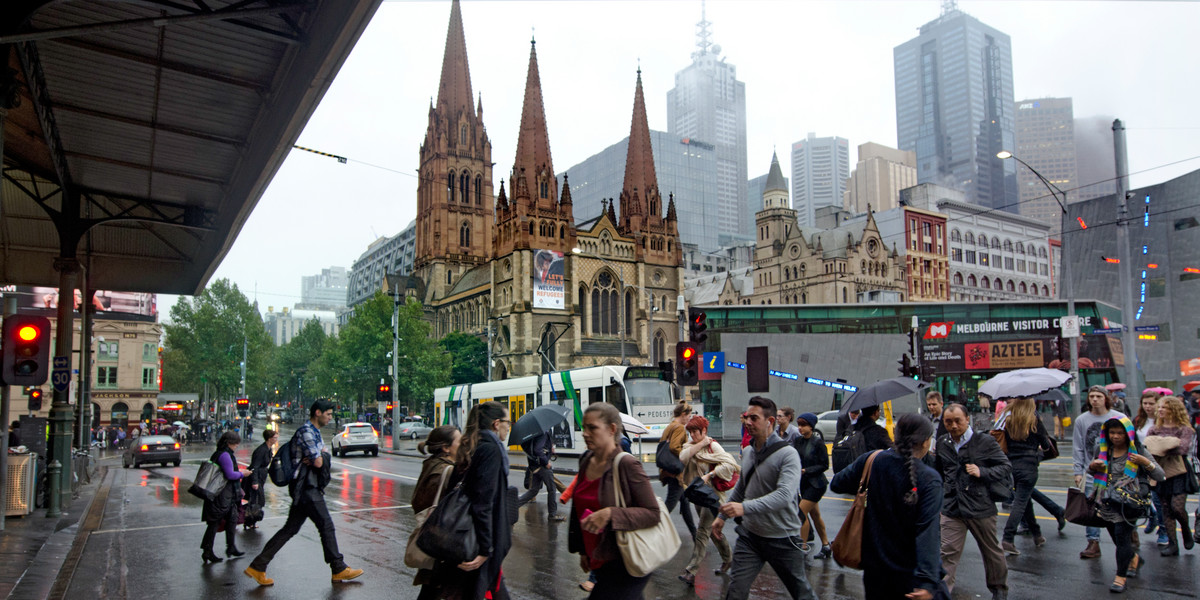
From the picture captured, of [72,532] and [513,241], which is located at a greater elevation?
[513,241]

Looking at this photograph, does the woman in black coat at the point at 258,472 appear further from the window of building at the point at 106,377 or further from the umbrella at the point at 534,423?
the window of building at the point at 106,377

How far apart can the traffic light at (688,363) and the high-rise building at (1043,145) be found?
150835mm

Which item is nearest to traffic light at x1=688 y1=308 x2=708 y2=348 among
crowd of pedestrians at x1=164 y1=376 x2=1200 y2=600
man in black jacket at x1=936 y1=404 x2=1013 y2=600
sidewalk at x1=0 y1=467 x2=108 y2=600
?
crowd of pedestrians at x1=164 y1=376 x2=1200 y2=600

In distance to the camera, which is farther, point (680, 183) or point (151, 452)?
point (680, 183)

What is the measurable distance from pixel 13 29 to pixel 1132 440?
1025cm

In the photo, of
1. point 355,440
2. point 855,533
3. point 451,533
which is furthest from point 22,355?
point 355,440

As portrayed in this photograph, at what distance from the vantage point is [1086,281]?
43.6 meters

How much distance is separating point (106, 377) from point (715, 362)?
52.2 m

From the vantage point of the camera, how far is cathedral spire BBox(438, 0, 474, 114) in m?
85.9

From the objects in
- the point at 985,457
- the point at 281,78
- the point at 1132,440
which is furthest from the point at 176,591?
the point at 1132,440

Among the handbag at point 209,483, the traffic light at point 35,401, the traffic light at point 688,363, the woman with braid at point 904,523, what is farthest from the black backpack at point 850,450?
the traffic light at point 35,401

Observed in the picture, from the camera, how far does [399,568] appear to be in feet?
28.2

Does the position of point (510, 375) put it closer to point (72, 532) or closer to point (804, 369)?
point (804, 369)

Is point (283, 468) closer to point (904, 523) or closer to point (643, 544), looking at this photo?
point (643, 544)
